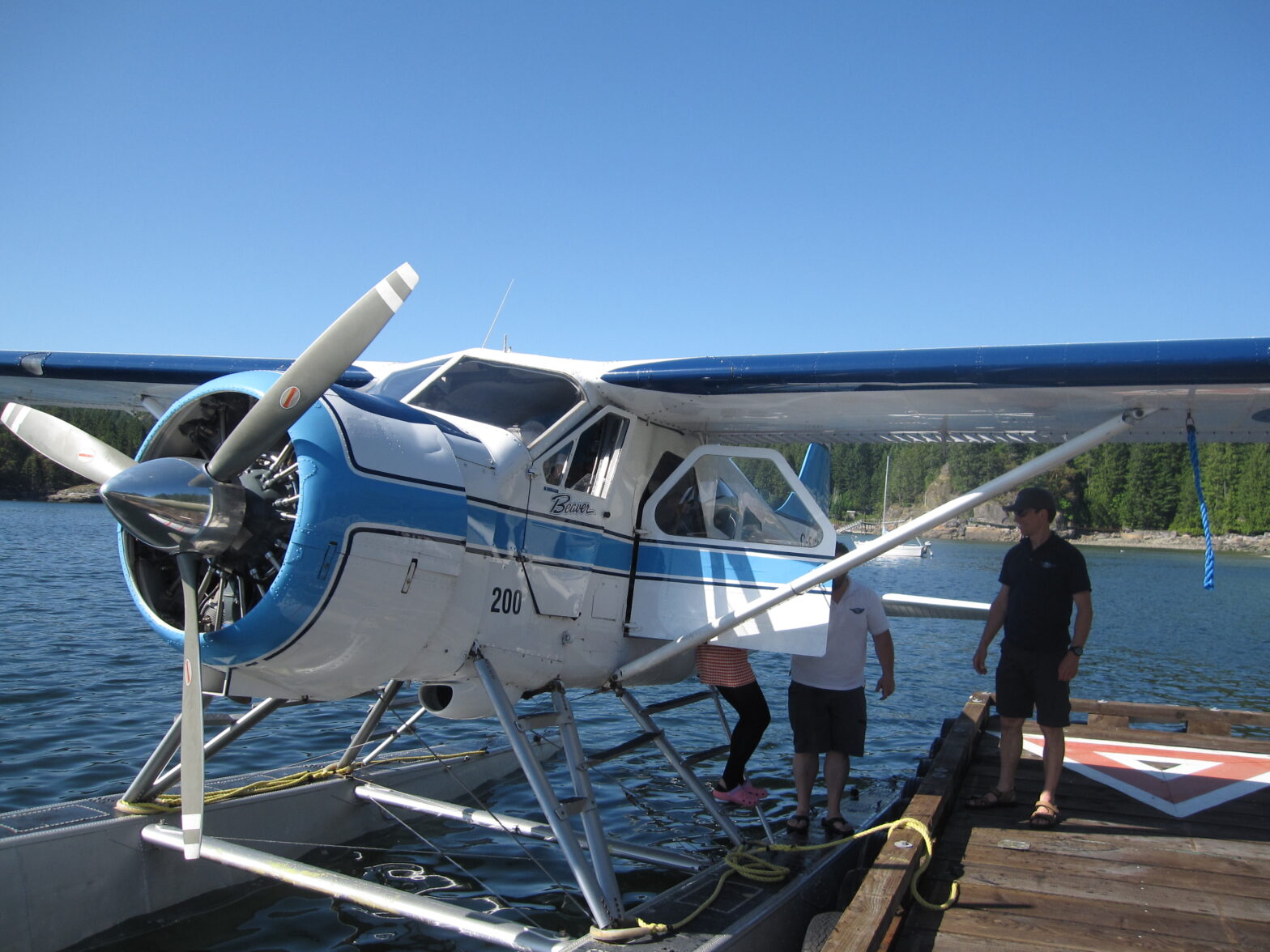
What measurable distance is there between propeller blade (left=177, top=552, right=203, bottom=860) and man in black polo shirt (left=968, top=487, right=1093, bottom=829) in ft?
13.6

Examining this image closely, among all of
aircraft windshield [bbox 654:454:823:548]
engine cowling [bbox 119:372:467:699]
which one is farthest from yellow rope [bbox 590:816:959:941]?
aircraft windshield [bbox 654:454:823:548]

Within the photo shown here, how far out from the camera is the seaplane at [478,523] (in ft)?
12.2

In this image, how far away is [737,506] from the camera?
20.4ft

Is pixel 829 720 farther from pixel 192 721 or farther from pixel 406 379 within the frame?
pixel 192 721

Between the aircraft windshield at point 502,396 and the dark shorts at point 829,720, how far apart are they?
2241 mm

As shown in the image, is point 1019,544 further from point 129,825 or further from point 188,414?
point 129,825

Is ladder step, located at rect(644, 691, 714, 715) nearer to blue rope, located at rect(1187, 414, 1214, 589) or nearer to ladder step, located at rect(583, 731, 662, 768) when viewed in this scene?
ladder step, located at rect(583, 731, 662, 768)

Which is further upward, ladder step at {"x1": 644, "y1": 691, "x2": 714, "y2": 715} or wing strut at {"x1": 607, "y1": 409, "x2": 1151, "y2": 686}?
wing strut at {"x1": 607, "y1": 409, "x2": 1151, "y2": 686}

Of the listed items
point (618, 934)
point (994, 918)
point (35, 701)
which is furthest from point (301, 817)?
point (35, 701)

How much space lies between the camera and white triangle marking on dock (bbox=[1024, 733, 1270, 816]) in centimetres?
617

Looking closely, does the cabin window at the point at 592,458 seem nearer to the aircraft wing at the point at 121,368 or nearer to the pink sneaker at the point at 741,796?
the aircraft wing at the point at 121,368

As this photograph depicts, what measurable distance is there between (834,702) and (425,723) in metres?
5.92

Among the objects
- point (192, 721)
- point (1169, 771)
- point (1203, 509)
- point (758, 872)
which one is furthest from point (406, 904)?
point (1169, 771)

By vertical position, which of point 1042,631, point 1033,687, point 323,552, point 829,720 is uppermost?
point 323,552
